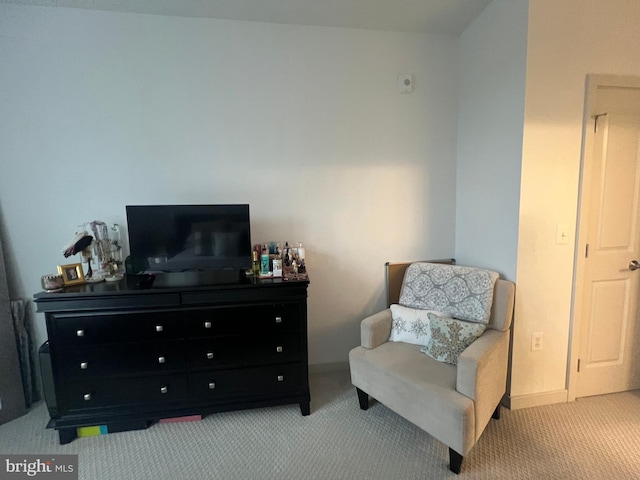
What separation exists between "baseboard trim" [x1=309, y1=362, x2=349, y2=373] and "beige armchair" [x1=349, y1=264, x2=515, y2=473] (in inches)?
21.5

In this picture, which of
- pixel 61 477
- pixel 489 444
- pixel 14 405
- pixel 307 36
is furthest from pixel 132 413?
pixel 307 36

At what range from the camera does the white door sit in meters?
2.02

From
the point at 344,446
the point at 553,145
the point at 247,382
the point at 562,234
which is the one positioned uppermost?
the point at 553,145

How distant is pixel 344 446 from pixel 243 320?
38.3 inches

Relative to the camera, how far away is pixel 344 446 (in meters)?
1.80

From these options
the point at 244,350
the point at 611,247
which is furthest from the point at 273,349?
the point at 611,247

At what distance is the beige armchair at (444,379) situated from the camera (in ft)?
5.08

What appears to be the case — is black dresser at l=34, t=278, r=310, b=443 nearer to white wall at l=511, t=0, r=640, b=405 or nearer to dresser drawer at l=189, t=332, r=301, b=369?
dresser drawer at l=189, t=332, r=301, b=369

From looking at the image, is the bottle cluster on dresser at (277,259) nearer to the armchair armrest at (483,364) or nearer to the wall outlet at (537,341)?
the armchair armrest at (483,364)

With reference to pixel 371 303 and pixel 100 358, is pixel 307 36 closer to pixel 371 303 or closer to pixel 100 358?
pixel 371 303

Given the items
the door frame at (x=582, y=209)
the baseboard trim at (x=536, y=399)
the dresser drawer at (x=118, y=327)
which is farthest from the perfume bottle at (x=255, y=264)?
the door frame at (x=582, y=209)

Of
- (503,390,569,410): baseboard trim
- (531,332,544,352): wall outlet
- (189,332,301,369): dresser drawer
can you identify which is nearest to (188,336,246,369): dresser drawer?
(189,332,301,369): dresser drawer

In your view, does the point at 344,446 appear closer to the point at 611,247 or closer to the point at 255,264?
the point at 255,264

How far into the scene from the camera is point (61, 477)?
1619mm
